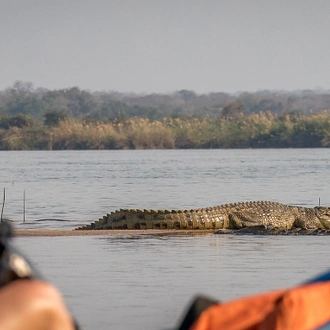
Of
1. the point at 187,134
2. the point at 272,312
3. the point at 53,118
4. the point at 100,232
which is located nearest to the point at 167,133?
the point at 187,134

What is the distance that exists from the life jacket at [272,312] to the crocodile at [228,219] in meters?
11.2

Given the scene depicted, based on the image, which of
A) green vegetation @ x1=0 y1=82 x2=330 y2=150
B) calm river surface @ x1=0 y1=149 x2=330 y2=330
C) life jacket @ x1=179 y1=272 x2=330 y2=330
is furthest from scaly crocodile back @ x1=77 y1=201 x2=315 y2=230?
green vegetation @ x1=0 y1=82 x2=330 y2=150

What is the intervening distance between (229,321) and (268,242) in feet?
32.0

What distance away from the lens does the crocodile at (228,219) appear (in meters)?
14.5

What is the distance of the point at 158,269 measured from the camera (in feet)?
31.1

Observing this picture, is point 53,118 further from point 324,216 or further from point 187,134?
point 324,216

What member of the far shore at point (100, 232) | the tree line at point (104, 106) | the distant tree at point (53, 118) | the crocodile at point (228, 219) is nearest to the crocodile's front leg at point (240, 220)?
the crocodile at point (228, 219)

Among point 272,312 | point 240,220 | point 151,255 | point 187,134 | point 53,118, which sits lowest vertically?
point 187,134

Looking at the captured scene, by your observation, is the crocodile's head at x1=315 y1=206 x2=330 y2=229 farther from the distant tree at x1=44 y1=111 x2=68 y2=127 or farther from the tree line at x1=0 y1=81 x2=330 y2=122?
the tree line at x1=0 y1=81 x2=330 y2=122

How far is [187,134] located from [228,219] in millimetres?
40710

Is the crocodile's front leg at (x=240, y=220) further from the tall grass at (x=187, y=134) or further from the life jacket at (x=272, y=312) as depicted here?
the tall grass at (x=187, y=134)

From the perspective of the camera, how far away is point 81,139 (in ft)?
186

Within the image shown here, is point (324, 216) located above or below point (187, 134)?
above

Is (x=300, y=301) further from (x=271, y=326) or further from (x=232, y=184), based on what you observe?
(x=232, y=184)
